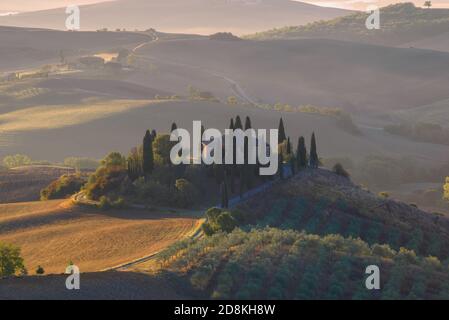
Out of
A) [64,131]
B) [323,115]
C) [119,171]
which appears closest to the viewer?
[119,171]

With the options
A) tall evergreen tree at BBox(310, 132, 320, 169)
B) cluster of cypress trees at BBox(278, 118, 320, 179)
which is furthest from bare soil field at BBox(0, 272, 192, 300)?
tall evergreen tree at BBox(310, 132, 320, 169)

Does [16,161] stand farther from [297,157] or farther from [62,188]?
[297,157]

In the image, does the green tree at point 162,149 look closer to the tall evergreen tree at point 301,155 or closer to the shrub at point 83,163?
the tall evergreen tree at point 301,155

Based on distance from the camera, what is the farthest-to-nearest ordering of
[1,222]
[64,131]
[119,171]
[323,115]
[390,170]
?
[323,115] → [64,131] → [390,170] → [119,171] → [1,222]

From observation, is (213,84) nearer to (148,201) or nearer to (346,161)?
(346,161)

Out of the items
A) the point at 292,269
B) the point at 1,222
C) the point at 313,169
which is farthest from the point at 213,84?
the point at 292,269

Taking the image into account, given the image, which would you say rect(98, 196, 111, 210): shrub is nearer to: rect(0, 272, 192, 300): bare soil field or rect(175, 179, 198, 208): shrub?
rect(175, 179, 198, 208): shrub
